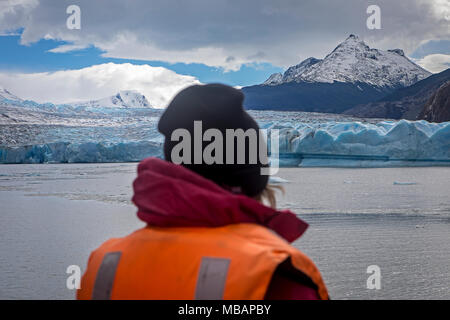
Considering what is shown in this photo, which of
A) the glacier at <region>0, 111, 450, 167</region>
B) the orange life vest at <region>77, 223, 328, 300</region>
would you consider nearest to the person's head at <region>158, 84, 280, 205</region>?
the orange life vest at <region>77, 223, 328, 300</region>

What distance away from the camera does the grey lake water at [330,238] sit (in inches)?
117

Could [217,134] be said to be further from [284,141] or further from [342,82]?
[342,82]

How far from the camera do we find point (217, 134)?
93 cm

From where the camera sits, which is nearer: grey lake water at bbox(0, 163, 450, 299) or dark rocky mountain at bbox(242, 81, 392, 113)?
grey lake water at bbox(0, 163, 450, 299)

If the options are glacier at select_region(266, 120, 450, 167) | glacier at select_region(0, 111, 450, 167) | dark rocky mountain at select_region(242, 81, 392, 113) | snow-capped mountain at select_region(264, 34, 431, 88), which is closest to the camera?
glacier at select_region(266, 120, 450, 167)

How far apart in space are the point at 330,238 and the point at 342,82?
4530 inches

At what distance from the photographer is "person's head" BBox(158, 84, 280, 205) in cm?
92

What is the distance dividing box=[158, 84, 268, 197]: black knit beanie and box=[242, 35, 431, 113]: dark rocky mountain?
94318 mm

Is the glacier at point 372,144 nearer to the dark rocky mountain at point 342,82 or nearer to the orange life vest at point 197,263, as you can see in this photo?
the orange life vest at point 197,263

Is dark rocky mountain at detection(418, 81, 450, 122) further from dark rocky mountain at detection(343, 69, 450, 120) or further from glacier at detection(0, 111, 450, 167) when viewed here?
dark rocky mountain at detection(343, 69, 450, 120)

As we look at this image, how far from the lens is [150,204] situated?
2.89 feet

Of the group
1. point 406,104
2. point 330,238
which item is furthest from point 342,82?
point 330,238

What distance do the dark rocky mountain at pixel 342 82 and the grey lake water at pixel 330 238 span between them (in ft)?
289
